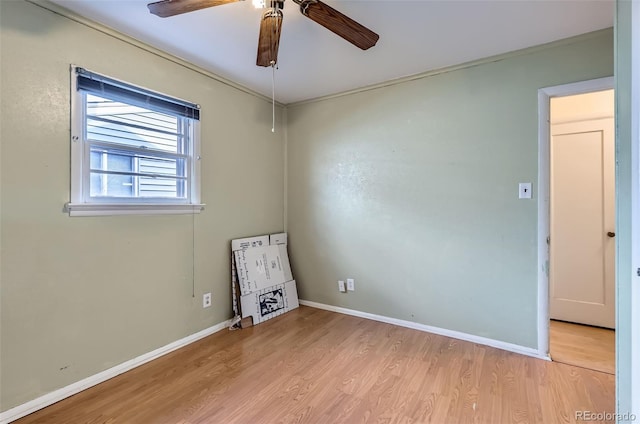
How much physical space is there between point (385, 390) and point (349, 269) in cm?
136

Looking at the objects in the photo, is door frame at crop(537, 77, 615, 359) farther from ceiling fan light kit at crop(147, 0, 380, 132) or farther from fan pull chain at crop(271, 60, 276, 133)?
fan pull chain at crop(271, 60, 276, 133)

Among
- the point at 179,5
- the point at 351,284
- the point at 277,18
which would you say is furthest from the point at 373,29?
the point at 351,284

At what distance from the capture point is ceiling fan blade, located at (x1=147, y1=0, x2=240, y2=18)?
56.9 inches

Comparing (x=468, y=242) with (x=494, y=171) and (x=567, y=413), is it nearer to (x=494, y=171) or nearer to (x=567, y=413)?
(x=494, y=171)

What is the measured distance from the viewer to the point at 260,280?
3.03 metres

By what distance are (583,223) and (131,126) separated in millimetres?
3950

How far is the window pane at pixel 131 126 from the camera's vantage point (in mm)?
1955

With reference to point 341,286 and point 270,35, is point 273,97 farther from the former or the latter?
point 341,286

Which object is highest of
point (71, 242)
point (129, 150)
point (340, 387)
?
point (129, 150)

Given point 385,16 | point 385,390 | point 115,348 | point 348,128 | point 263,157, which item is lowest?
point 385,390

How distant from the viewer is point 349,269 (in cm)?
313

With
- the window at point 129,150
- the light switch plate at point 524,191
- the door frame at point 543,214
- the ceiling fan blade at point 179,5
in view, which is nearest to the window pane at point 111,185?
the window at point 129,150

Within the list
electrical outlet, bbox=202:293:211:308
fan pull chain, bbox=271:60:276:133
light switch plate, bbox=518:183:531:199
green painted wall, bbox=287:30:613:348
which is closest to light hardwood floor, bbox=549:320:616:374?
green painted wall, bbox=287:30:613:348

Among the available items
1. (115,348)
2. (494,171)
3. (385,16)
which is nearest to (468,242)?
(494,171)
